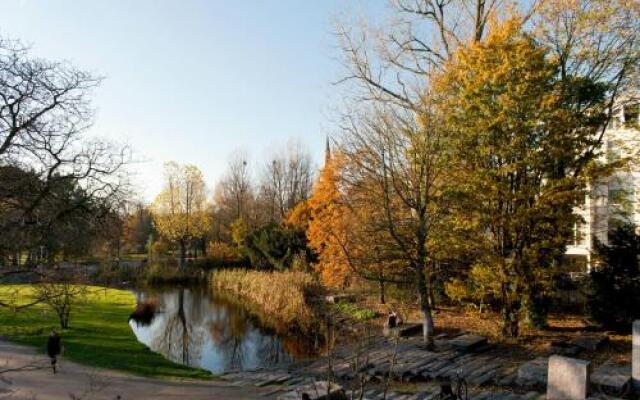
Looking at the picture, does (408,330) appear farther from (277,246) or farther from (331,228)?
(277,246)

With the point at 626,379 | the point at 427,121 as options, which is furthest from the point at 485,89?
the point at 626,379

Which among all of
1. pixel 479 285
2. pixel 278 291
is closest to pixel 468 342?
pixel 479 285

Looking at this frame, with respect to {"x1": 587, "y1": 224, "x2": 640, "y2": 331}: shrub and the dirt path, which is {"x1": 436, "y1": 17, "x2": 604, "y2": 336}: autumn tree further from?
the dirt path

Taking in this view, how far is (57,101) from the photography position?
10.6 meters

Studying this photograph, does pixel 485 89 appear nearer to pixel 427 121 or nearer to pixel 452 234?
pixel 427 121

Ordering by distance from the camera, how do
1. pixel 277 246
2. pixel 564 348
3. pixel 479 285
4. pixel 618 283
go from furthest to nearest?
pixel 277 246 < pixel 618 283 < pixel 479 285 < pixel 564 348

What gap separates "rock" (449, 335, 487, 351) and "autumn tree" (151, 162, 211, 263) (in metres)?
34.6

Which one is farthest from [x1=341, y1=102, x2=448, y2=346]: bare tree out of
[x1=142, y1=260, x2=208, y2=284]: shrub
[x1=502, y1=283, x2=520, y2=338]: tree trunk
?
[x1=142, y1=260, x2=208, y2=284]: shrub

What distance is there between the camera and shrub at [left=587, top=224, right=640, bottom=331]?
15953mm

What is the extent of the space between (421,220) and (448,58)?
1032 centimetres

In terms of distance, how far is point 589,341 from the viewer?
14281 mm

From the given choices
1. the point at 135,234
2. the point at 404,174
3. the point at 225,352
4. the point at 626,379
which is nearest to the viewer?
the point at 626,379

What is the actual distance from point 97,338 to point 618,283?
1897cm

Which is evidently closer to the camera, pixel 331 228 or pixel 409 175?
pixel 409 175
